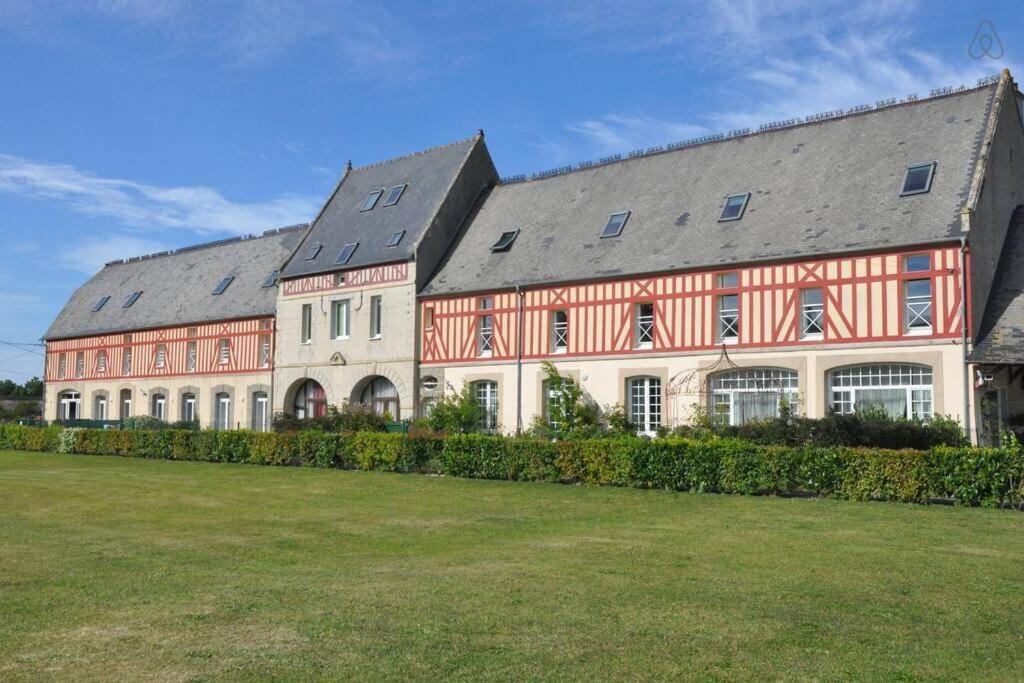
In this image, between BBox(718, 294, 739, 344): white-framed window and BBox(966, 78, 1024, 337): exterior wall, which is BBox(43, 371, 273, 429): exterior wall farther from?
BBox(966, 78, 1024, 337): exterior wall

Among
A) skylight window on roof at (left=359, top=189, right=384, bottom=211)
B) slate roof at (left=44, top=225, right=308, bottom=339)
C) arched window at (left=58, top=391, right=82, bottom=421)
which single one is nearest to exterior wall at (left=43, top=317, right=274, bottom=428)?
arched window at (left=58, top=391, right=82, bottom=421)

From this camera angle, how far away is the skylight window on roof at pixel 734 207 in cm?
2347

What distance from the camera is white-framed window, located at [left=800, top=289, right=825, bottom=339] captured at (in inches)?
822

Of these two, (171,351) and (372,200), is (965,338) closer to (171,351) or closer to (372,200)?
(372,200)

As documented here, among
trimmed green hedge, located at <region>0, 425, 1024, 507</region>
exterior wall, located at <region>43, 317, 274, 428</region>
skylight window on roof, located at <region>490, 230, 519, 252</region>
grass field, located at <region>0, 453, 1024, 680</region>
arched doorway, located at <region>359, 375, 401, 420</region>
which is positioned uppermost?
skylight window on roof, located at <region>490, 230, 519, 252</region>

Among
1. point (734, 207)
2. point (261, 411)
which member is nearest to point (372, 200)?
point (261, 411)

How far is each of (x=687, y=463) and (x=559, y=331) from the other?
937cm

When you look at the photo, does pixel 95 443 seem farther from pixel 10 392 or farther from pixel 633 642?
pixel 10 392

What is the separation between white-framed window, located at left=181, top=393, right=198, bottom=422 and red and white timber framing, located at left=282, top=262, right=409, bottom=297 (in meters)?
7.19

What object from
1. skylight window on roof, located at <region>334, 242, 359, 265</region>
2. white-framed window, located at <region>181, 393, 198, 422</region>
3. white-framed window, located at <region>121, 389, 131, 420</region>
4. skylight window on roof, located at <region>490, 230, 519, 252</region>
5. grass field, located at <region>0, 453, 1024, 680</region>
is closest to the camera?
grass field, located at <region>0, 453, 1024, 680</region>

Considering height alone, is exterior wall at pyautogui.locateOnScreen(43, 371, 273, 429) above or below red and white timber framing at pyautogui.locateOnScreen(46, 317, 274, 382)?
below

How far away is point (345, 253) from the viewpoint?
3097 centimetres

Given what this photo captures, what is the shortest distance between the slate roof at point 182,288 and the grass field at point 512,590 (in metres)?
21.7

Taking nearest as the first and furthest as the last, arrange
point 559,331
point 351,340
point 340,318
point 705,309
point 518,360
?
point 705,309, point 559,331, point 518,360, point 351,340, point 340,318
